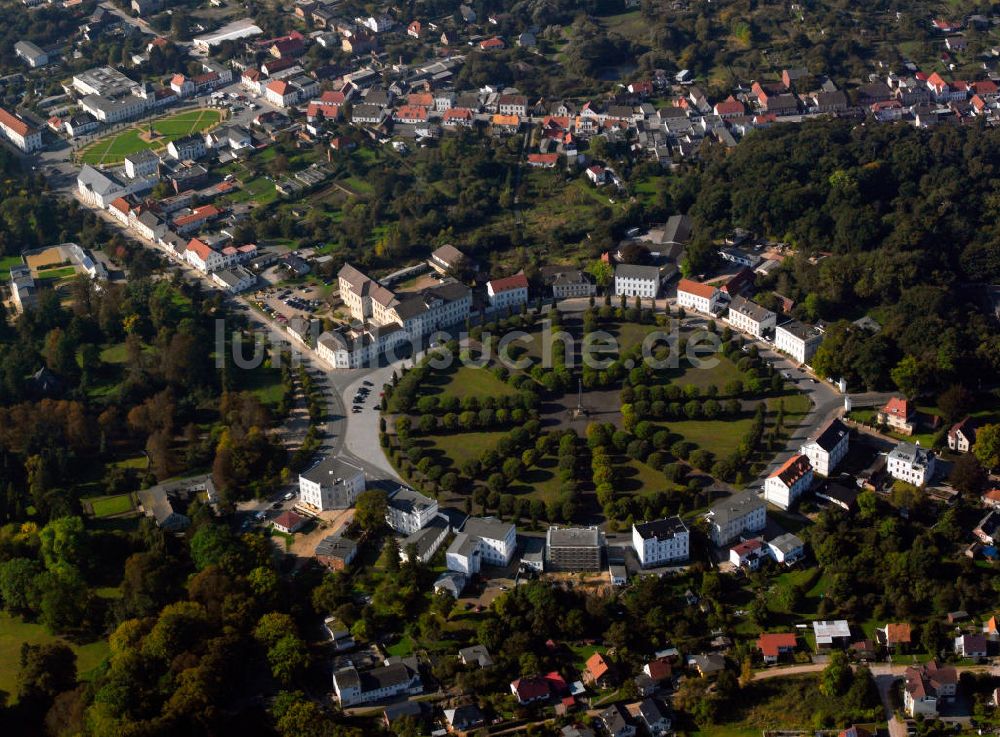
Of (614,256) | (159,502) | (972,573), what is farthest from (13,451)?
(972,573)

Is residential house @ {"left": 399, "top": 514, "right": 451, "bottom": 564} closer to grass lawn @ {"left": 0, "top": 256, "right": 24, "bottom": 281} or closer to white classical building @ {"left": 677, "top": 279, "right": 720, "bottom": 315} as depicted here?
white classical building @ {"left": 677, "top": 279, "right": 720, "bottom": 315}

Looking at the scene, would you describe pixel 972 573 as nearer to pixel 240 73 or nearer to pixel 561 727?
pixel 561 727

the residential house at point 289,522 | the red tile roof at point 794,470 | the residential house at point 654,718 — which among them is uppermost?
the red tile roof at point 794,470

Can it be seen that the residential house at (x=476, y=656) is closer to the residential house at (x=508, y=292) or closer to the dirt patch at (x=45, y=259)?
the residential house at (x=508, y=292)

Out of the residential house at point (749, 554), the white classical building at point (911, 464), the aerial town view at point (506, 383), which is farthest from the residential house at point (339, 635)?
the white classical building at point (911, 464)

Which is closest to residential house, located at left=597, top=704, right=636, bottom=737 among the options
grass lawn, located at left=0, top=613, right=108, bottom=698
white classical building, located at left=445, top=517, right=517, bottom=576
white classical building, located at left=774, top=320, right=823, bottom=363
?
white classical building, located at left=445, top=517, right=517, bottom=576

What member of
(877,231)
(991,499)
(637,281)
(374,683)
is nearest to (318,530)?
(374,683)
